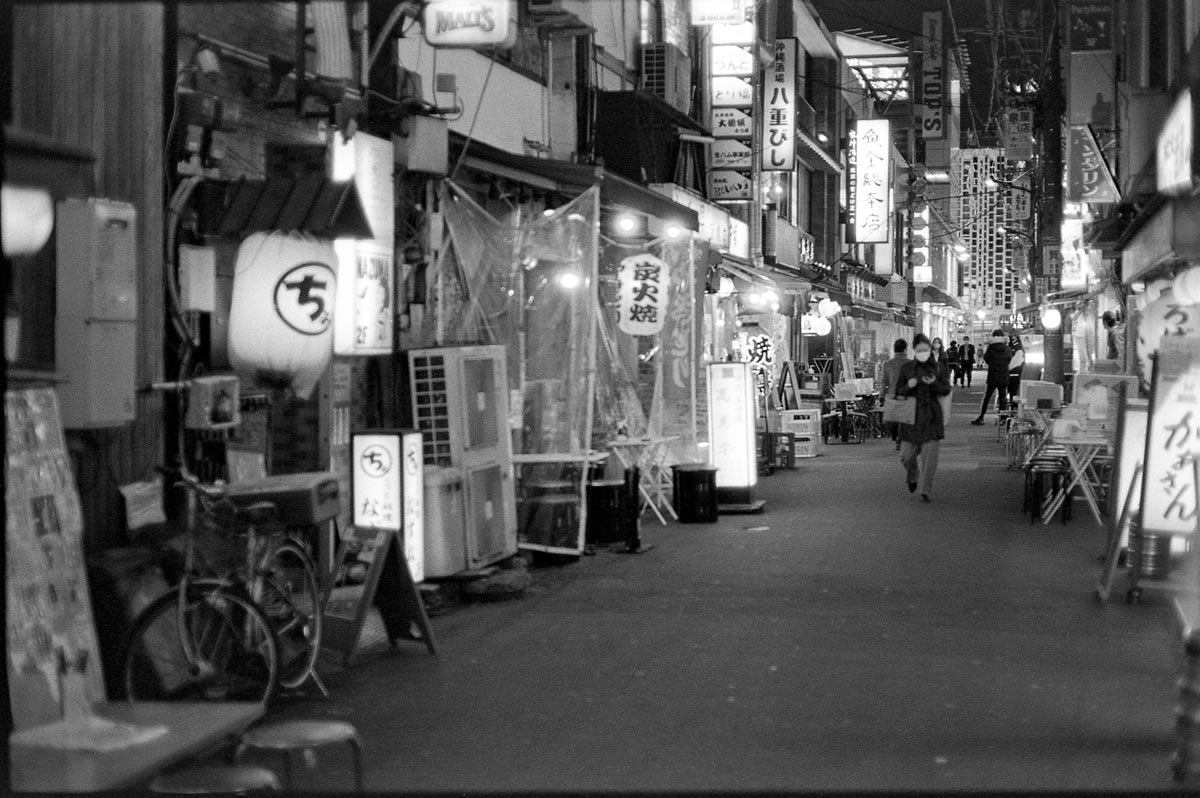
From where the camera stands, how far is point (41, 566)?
7371 millimetres

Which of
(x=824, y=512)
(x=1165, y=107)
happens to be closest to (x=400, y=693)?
(x=824, y=512)

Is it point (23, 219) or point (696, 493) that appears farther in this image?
point (696, 493)

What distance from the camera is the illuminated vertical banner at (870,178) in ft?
148

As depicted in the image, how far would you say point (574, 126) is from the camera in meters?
20.7

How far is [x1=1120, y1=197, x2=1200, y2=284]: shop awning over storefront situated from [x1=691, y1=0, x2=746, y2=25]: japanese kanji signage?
765cm

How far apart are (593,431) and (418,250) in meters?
4.00

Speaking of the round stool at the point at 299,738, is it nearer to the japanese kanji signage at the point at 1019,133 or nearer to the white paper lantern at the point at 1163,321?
the white paper lantern at the point at 1163,321

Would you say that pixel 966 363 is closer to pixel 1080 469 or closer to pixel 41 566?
pixel 1080 469

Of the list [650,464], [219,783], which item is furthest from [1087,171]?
[219,783]

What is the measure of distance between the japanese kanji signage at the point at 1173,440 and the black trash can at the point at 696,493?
7.09 meters

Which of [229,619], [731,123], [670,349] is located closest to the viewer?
[229,619]

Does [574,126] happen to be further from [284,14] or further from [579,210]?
[284,14]

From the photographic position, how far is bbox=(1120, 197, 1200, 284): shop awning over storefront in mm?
16688

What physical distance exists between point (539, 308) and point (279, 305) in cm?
596
